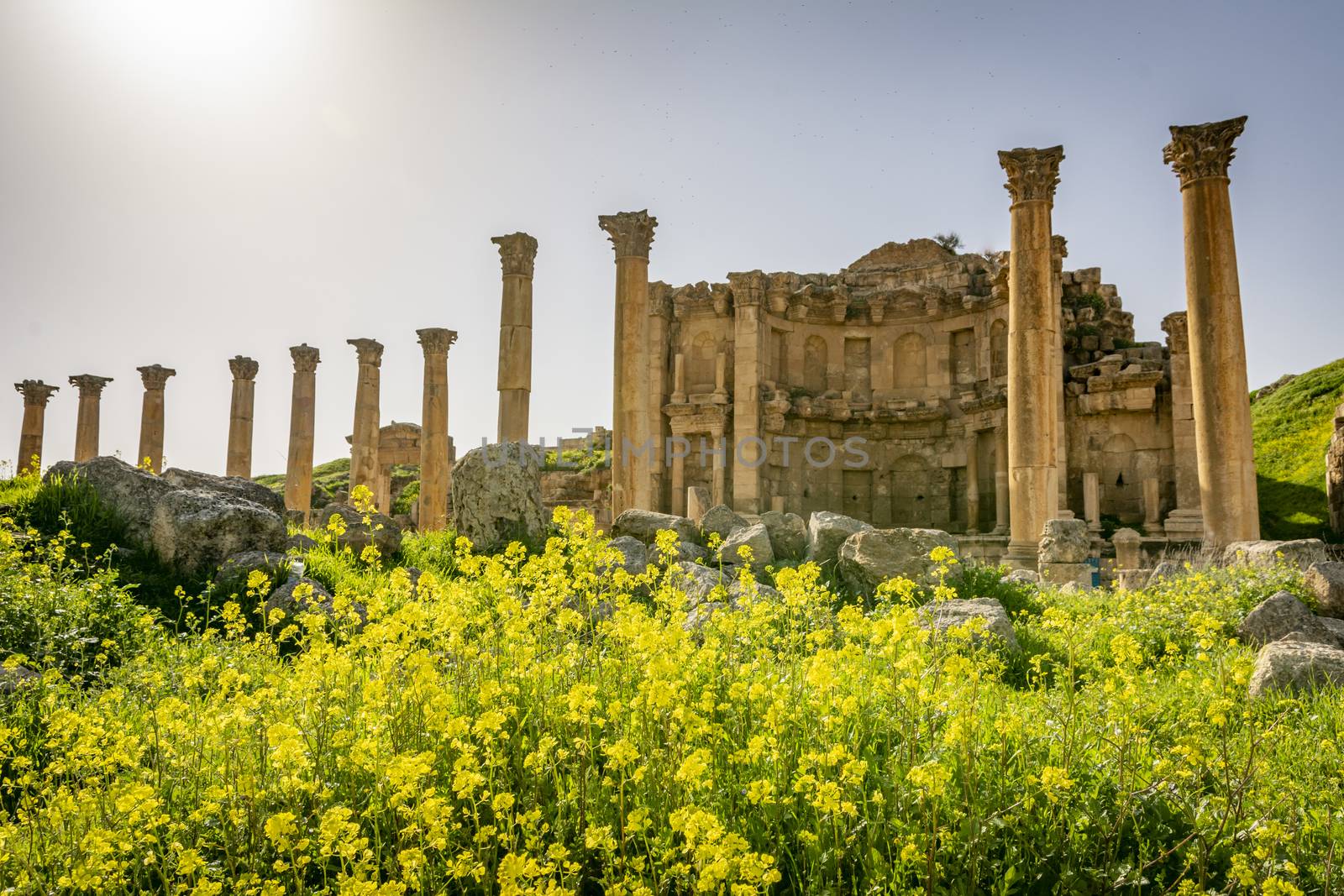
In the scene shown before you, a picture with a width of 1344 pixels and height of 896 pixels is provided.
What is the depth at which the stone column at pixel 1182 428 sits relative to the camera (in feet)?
73.3

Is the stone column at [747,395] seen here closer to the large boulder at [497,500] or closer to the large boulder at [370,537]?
the large boulder at [497,500]

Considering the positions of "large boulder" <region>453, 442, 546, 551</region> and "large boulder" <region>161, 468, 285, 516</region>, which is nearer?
"large boulder" <region>161, 468, 285, 516</region>

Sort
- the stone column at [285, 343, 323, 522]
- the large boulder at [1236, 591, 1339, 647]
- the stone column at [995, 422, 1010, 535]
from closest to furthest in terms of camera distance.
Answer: the large boulder at [1236, 591, 1339, 647] < the stone column at [995, 422, 1010, 535] < the stone column at [285, 343, 323, 522]

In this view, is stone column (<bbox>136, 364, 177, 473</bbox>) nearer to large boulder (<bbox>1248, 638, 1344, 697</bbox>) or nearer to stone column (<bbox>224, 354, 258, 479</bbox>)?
stone column (<bbox>224, 354, 258, 479</bbox>)

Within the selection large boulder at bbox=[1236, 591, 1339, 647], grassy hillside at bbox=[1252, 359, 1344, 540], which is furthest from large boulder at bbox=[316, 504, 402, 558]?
grassy hillside at bbox=[1252, 359, 1344, 540]

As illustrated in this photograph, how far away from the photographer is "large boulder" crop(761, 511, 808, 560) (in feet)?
40.3

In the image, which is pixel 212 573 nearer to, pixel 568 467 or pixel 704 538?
pixel 704 538

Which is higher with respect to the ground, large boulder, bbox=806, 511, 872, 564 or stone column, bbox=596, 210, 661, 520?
stone column, bbox=596, 210, 661, 520

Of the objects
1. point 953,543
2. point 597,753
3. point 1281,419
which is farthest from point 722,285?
point 597,753

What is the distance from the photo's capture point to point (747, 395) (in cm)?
2566

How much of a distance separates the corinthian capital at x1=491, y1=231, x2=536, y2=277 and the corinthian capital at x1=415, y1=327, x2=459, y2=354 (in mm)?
8905

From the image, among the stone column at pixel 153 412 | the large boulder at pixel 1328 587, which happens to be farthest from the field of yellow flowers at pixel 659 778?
the stone column at pixel 153 412

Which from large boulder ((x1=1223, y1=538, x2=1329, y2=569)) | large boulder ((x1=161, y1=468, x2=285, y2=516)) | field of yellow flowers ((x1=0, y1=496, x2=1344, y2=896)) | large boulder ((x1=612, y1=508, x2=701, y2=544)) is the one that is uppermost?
large boulder ((x1=161, y1=468, x2=285, y2=516))

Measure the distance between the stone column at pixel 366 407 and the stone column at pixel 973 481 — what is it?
20.2 metres
